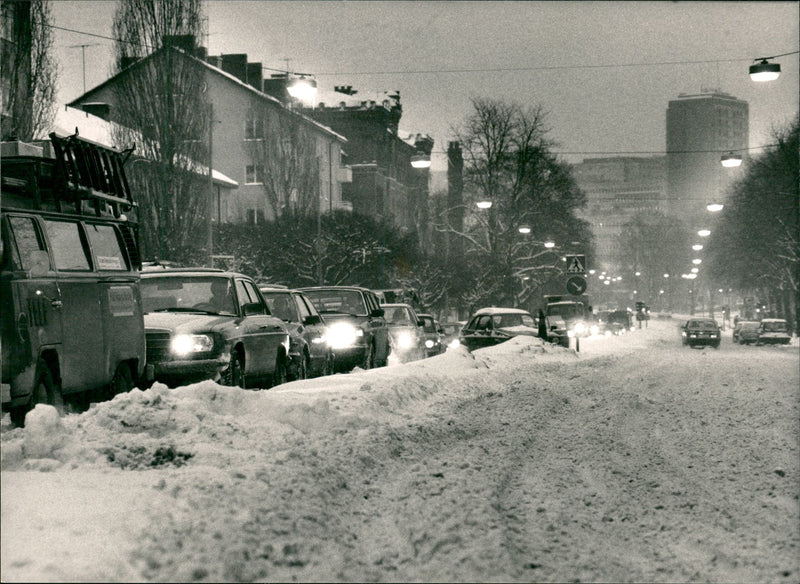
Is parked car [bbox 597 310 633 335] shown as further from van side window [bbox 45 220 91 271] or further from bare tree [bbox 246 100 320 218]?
van side window [bbox 45 220 91 271]

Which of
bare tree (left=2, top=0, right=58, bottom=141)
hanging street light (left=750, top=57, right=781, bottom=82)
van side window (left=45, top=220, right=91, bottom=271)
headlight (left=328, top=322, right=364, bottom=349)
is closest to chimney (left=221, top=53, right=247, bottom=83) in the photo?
bare tree (left=2, top=0, right=58, bottom=141)

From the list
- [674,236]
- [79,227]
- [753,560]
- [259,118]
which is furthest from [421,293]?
[674,236]

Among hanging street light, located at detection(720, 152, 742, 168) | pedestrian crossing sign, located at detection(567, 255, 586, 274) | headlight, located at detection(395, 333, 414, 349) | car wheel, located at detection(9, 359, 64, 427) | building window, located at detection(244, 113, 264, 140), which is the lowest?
headlight, located at detection(395, 333, 414, 349)

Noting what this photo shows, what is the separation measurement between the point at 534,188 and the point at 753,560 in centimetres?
6116

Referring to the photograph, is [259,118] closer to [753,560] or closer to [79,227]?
[79,227]

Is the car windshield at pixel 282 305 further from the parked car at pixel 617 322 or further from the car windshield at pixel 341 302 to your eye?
the parked car at pixel 617 322

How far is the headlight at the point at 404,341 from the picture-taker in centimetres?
2777

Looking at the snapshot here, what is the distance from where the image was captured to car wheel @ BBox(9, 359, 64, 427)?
947 cm

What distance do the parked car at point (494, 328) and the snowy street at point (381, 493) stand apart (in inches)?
671

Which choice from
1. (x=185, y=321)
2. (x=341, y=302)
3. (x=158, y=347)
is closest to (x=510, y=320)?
(x=341, y=302)

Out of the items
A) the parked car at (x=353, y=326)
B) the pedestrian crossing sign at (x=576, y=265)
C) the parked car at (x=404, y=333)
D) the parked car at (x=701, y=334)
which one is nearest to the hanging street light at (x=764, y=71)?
the pedestrian crossing sign at (x=576, y=265)

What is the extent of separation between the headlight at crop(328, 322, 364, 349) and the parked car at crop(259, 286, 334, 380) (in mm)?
976

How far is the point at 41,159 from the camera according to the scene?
1095 cm

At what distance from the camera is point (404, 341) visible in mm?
27969
